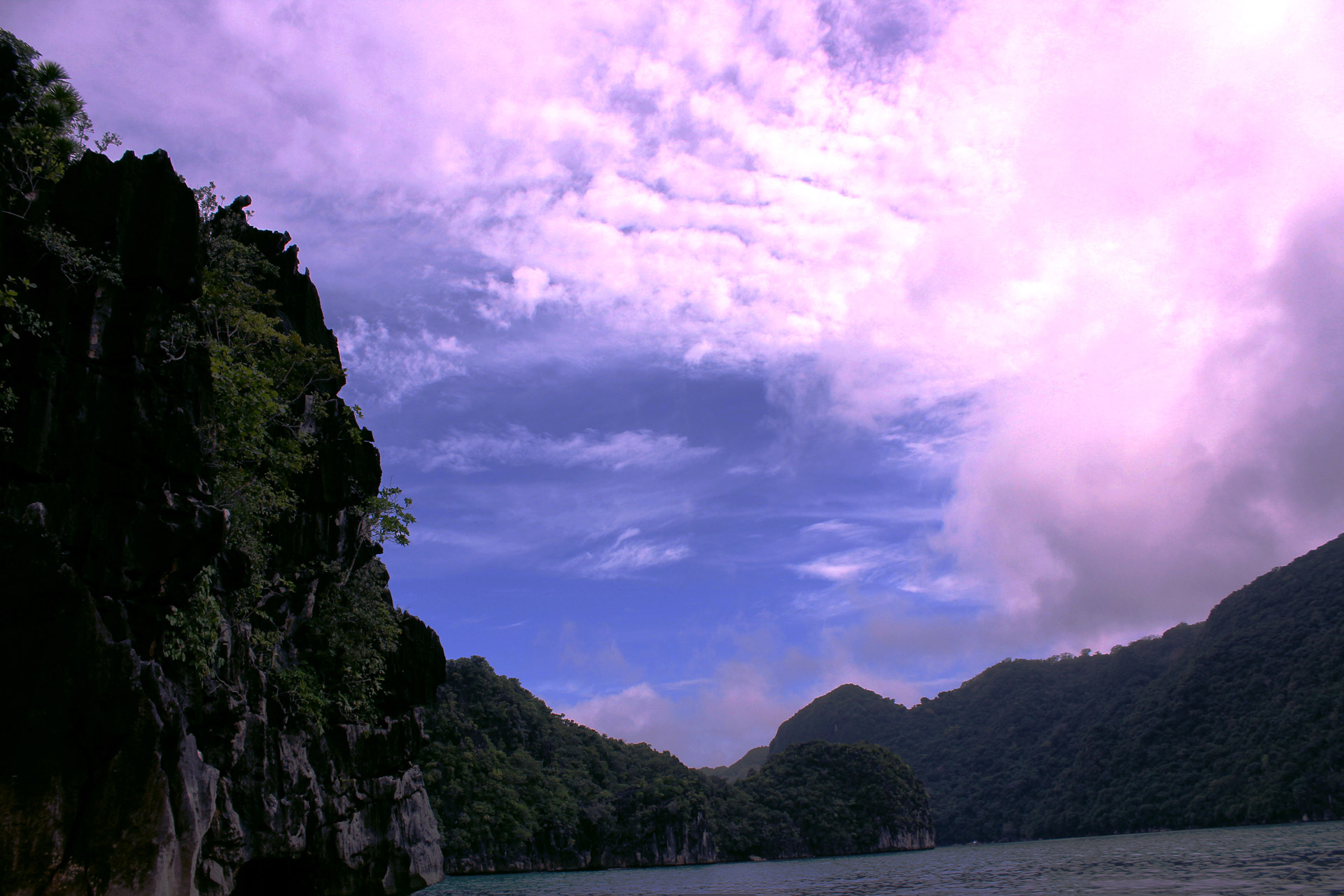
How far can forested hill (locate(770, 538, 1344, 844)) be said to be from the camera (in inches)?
3066

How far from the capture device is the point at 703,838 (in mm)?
90562

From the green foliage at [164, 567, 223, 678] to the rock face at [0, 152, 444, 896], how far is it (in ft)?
0.66

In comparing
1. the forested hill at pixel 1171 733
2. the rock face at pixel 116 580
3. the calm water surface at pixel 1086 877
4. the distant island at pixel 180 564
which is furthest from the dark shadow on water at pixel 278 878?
the forested hill at pixel 1171 733

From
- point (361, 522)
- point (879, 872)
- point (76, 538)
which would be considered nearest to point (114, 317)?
point (76, 538)

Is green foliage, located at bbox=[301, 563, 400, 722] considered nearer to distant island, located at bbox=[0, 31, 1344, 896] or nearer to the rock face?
distant island, located at bbox=[0, 31, 1344, 896]

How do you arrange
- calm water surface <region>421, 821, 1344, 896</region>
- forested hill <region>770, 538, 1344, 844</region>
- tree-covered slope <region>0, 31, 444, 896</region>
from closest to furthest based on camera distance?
tree-covered slope <region>0, 31, 444, 896</region> < calm water surface <region>421, 821, 1344, 896</region> < forested hill <region>770, 538, 1344, 844</region>

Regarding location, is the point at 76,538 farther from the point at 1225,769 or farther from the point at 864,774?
the point at 864,774

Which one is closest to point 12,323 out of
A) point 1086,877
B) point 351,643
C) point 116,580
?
point 116,580

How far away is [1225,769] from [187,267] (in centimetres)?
10404

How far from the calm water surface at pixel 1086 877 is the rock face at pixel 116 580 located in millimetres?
21658

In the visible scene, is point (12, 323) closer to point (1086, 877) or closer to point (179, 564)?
point (179, 564)

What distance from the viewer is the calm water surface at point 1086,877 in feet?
70.6

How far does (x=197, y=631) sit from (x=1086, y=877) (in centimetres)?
2988

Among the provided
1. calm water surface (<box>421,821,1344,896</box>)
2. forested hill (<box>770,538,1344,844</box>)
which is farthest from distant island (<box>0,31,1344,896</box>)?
forested hill (<box>770,538,1344,844</box>)
